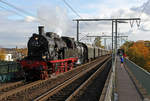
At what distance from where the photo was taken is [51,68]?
570 inches

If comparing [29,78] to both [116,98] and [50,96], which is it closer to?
[50,96]

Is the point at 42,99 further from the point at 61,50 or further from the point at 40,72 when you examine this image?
the point at 61,50

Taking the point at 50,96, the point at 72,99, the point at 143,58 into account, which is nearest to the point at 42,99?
the point at 50,96

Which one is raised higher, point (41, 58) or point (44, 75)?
point (41, 58)

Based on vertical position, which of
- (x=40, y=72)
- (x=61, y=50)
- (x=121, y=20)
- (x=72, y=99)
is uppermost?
(x=121, y=20)

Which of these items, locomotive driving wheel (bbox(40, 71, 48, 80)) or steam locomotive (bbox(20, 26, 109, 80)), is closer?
steam locomotive (bbox(20, 26, 109, 80))

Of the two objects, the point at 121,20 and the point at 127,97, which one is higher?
the point at 121,20

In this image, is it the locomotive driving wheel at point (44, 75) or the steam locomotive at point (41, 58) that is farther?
the locomotive driving wheel at point (44, 75)

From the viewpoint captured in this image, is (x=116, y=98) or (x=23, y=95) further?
(x=23, y=95)

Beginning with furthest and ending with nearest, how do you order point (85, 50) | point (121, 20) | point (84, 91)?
point (85, 50) → point (121, 20) → point (84, 91)

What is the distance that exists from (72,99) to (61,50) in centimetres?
814

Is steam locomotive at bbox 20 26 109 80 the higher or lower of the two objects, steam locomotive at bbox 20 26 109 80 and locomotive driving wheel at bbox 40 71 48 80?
the higher

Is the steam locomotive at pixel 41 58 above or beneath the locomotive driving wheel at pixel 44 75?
above

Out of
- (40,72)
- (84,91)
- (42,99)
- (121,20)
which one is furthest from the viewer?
(121,20)
